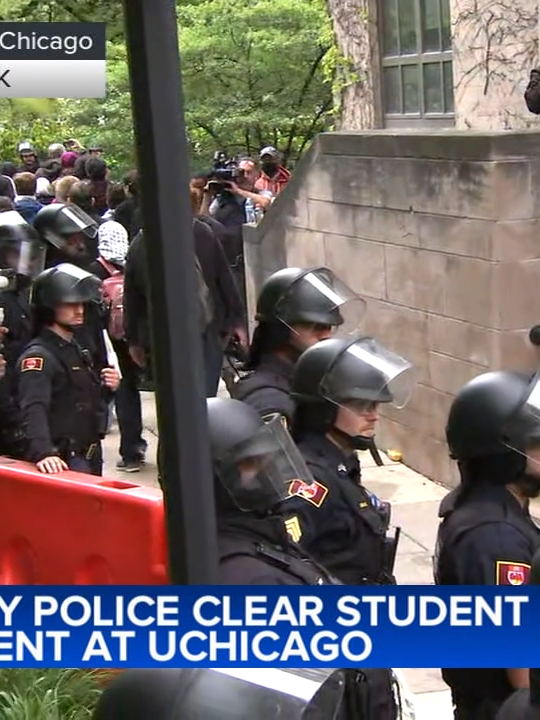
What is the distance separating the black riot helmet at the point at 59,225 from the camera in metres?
7.24

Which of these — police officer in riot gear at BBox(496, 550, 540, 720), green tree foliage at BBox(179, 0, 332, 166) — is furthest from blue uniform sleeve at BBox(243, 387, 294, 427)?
green tree foliage at BBox(179, 0, 332, 166)

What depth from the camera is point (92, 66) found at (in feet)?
8.25

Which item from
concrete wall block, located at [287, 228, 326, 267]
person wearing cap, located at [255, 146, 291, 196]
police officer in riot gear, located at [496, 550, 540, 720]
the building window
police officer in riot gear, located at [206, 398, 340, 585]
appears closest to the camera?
police officer in riot gear, located at [496, 550, 540, 720]

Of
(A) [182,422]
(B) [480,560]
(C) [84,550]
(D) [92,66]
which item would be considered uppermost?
(D) [92,66]

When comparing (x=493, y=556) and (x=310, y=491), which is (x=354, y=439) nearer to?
(x=310, y=491)

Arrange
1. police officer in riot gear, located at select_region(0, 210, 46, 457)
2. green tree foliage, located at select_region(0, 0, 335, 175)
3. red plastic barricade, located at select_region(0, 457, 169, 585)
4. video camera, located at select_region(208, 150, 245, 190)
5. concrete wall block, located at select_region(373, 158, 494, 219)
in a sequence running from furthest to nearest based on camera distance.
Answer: green tree foliage, located at select_region(0, 0, 335, 175)
video camera, located at select_region(208, 150, 245, 190)
concrete wall block, located at select_region(373, 158, 494, 219)
police officer in riot gear, located at select_region(0, 210, 46, 457)
red plastic barricade, located at select_region(0, 457, 169, 585)

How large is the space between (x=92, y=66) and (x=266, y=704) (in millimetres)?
1262

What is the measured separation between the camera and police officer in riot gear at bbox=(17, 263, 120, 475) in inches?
222

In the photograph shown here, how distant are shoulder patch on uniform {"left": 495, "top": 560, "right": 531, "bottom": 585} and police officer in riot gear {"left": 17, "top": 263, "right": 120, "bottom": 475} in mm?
2721

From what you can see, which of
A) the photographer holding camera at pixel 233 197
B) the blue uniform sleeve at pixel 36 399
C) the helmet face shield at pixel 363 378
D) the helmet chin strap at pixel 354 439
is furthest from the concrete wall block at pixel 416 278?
the helmet chin strap at pixel 354 439

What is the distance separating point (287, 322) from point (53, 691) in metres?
1.87

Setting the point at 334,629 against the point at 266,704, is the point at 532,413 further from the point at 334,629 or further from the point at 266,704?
the point at 266,704

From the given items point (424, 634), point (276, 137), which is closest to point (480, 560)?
point (424, 634)

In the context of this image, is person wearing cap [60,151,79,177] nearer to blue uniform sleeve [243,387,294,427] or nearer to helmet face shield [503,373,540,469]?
blue uniform sleeve [243,387,294,427]
